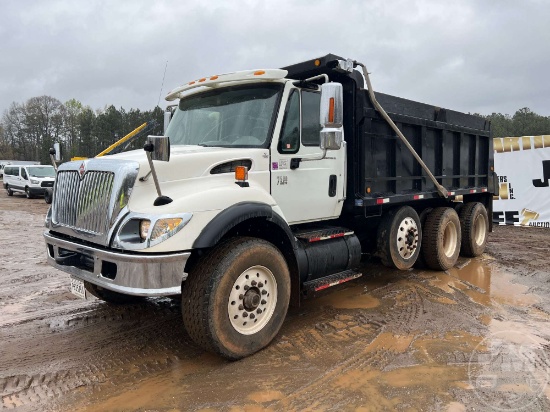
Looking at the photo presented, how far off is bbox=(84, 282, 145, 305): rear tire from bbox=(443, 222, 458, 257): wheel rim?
16.7 ft

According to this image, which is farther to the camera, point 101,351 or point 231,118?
point 231,118

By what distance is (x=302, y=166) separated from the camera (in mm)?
4746

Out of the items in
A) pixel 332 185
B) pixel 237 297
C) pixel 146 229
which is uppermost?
pixel 332 185

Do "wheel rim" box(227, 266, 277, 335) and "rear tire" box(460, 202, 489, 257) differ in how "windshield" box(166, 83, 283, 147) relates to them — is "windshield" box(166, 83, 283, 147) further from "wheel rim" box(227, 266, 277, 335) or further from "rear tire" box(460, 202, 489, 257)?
"rear tire" box(460, 202, 489, 257)

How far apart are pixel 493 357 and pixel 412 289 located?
220cm

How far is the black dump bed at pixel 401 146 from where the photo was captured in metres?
5.36

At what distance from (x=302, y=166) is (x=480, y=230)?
17.8 feet

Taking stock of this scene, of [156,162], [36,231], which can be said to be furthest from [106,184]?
[36,231]

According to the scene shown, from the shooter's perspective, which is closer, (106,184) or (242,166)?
(106,184)

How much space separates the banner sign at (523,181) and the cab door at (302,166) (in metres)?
9.61

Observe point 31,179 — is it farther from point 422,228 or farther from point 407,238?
point 407,238

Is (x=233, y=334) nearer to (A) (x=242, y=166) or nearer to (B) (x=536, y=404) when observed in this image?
(A) (x=242, y=166)

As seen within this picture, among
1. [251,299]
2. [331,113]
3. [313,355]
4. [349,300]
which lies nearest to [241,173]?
[331,113]

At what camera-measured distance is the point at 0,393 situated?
3.29 metres
